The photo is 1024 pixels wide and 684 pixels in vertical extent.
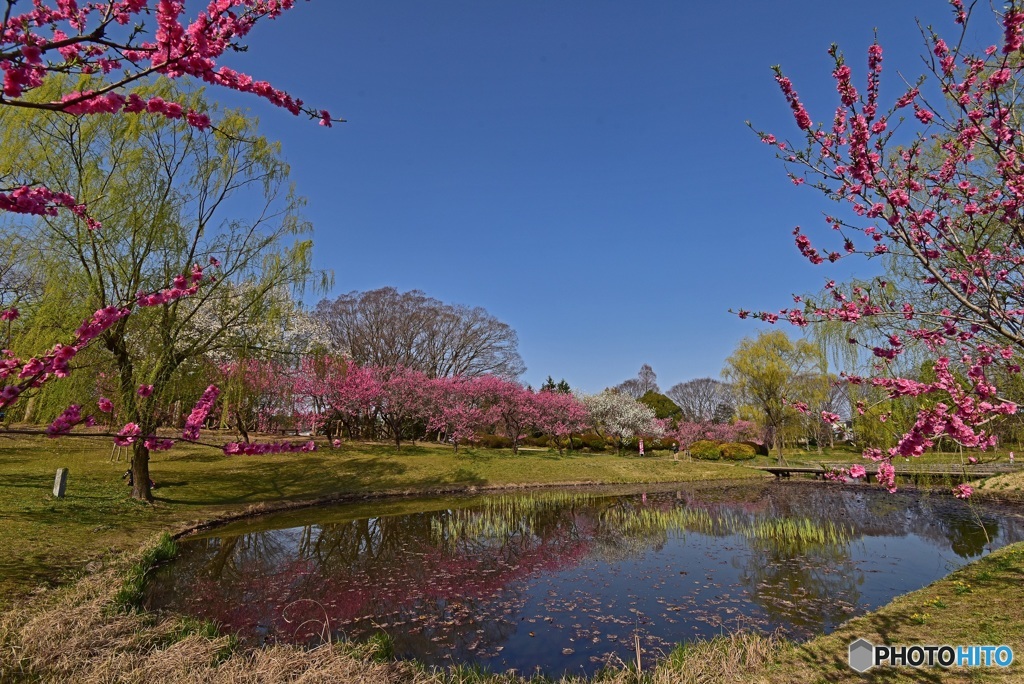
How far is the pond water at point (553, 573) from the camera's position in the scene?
7109mm

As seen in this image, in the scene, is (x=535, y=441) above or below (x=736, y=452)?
below

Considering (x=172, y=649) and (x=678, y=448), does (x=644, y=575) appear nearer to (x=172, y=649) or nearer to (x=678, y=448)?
(x=172, y=649)

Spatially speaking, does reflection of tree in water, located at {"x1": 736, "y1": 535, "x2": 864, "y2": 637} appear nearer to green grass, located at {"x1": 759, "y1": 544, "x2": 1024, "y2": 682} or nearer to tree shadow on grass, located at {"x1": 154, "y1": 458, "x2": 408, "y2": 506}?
green grass, located at {"x1": 759, "y1": 544, "x2": 1024, "y2": 682}

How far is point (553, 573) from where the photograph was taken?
10227mm

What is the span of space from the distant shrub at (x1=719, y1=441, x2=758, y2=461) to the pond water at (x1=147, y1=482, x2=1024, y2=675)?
19403mm

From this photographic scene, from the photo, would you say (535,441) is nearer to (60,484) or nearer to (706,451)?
(706,451)

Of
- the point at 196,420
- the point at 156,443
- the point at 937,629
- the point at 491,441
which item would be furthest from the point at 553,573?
the point at 491,441

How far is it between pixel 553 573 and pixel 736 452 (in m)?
31.0

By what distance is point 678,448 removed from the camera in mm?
40062

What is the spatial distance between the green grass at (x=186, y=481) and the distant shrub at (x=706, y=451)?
6.63m

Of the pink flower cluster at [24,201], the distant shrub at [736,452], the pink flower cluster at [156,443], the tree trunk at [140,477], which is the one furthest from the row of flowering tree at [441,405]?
the pink flower cluster at [24,201]

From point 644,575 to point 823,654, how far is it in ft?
15.4

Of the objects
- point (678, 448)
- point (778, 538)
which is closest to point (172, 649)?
point (778, 538)

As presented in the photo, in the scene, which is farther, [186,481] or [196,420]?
[186,481]
